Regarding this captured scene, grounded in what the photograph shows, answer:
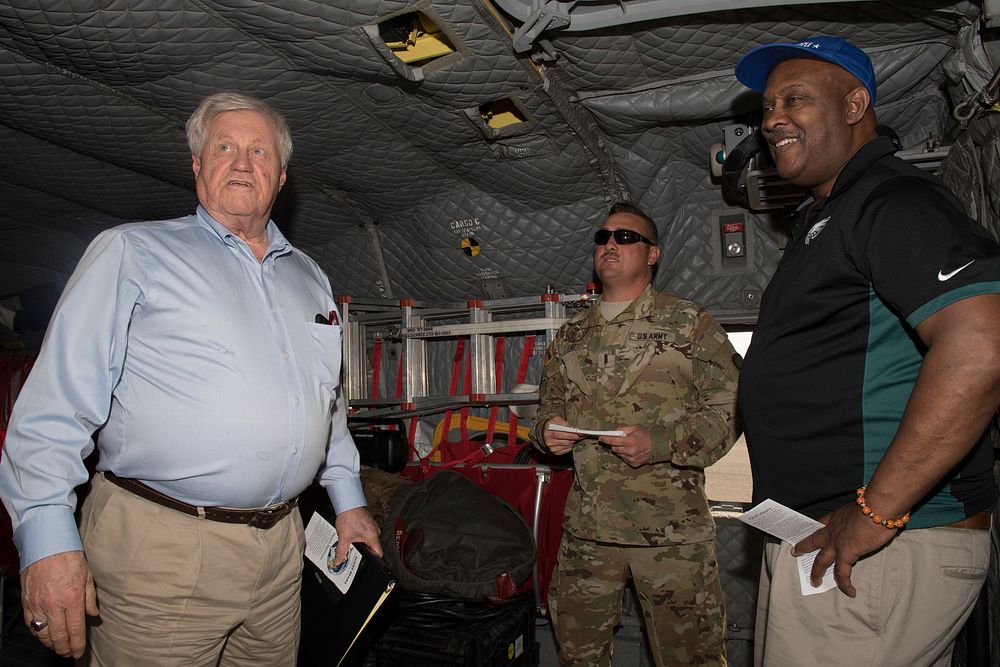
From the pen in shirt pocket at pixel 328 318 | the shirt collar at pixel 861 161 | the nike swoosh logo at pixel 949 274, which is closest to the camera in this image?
the nike swoosh logo at pixel 949 274

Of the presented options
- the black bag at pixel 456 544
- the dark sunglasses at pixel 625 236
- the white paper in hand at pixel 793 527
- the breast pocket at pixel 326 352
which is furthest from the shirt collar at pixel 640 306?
the white paper in hand at pixel 793 527

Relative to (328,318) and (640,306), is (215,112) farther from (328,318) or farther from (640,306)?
(640,306)

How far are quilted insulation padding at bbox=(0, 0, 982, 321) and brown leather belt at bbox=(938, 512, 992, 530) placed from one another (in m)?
1.63

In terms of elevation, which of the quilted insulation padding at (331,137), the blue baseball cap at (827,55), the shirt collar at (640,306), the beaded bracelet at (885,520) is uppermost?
the quilted insulation padding at (331,137)

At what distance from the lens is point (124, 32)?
227 centimetres

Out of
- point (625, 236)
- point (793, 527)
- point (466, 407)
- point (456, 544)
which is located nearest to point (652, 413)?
point (625, 236)

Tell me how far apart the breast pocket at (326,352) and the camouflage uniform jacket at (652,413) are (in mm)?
1228

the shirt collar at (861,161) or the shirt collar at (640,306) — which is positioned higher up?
the shirt collar at (861,161)

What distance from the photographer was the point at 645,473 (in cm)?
266

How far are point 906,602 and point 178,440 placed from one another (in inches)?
61.2

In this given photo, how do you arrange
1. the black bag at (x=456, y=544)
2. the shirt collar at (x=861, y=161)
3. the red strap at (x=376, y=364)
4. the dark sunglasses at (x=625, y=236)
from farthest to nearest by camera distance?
the red strap at (x=376, y=364), the dark sunglasses at (x=625, y=236), the black bag at (x=456, y=544), the shirt collar at (x=861, y=161)

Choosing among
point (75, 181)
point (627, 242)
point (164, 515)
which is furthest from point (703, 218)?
point (75, 181)

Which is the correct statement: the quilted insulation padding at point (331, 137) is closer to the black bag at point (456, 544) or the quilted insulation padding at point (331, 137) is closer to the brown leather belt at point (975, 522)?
the black bag at point (456, 544)

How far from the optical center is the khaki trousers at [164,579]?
4.81 ft
